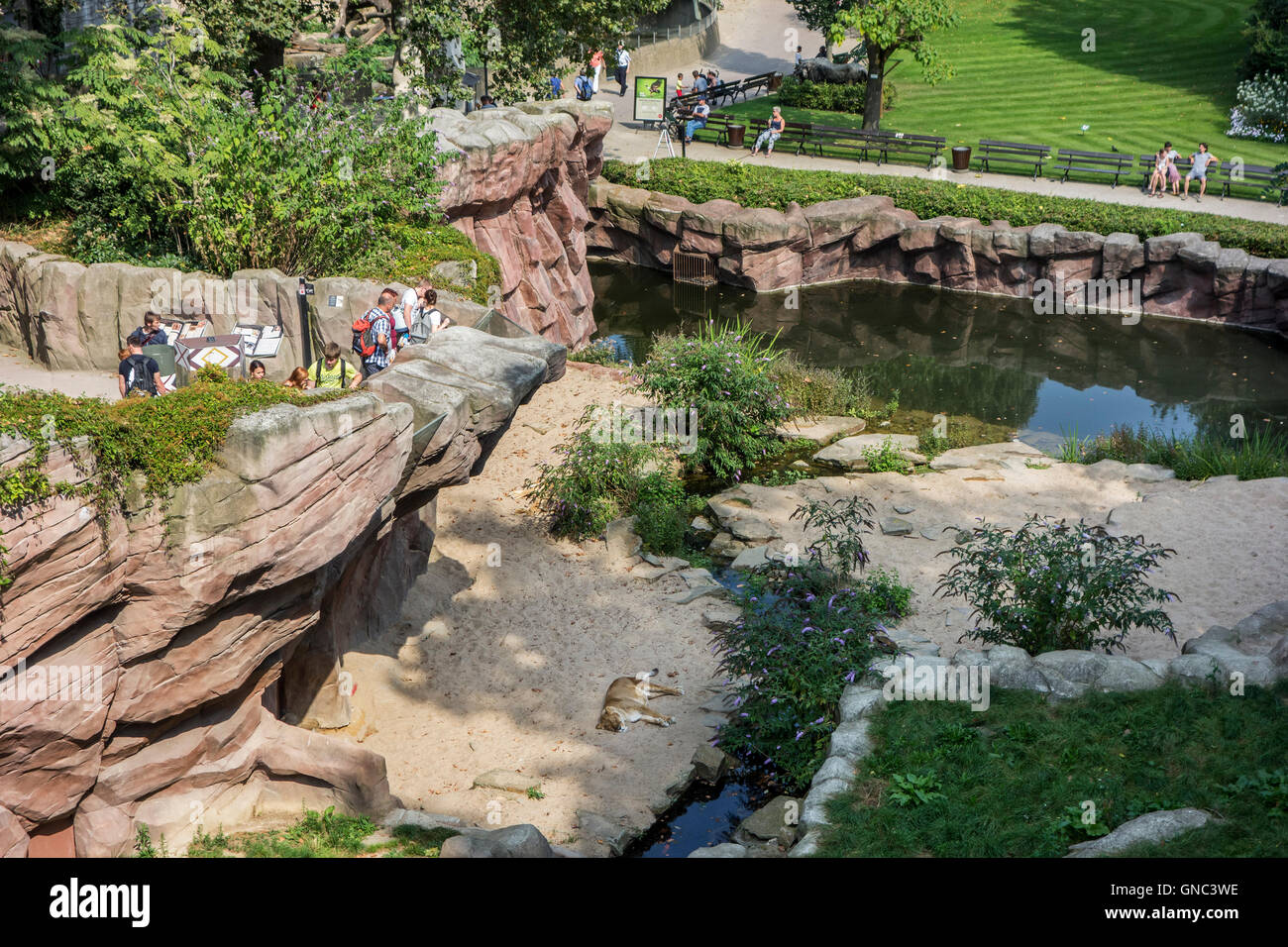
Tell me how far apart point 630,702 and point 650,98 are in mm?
22173

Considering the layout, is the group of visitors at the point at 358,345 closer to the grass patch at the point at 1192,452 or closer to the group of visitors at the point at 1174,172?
the grass patch at the point at 1192,452

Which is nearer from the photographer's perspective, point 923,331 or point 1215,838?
point 1215,838

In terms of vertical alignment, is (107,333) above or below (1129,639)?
above

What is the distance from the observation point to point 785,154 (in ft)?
109

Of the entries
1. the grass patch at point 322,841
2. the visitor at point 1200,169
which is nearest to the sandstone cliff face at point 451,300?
the grass patch at point 322,841

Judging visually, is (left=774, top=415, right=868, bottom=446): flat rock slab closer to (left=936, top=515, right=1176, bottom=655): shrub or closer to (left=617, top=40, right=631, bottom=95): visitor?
(left=936, top=515, right=1176, bottom=655): shrub

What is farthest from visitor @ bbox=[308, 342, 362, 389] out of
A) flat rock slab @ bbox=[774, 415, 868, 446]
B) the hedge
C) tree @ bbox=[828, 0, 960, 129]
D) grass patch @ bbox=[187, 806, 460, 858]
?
tree @ bbox=[828, 0, 960, 129]

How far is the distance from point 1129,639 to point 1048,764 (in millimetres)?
3930

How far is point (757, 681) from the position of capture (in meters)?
12.2

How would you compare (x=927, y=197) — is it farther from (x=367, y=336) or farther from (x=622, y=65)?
(x=367, y=336)

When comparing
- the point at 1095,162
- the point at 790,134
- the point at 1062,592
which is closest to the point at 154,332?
the point at 1062,592

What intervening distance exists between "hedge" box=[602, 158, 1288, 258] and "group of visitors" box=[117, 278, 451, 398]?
14621 millimetres
